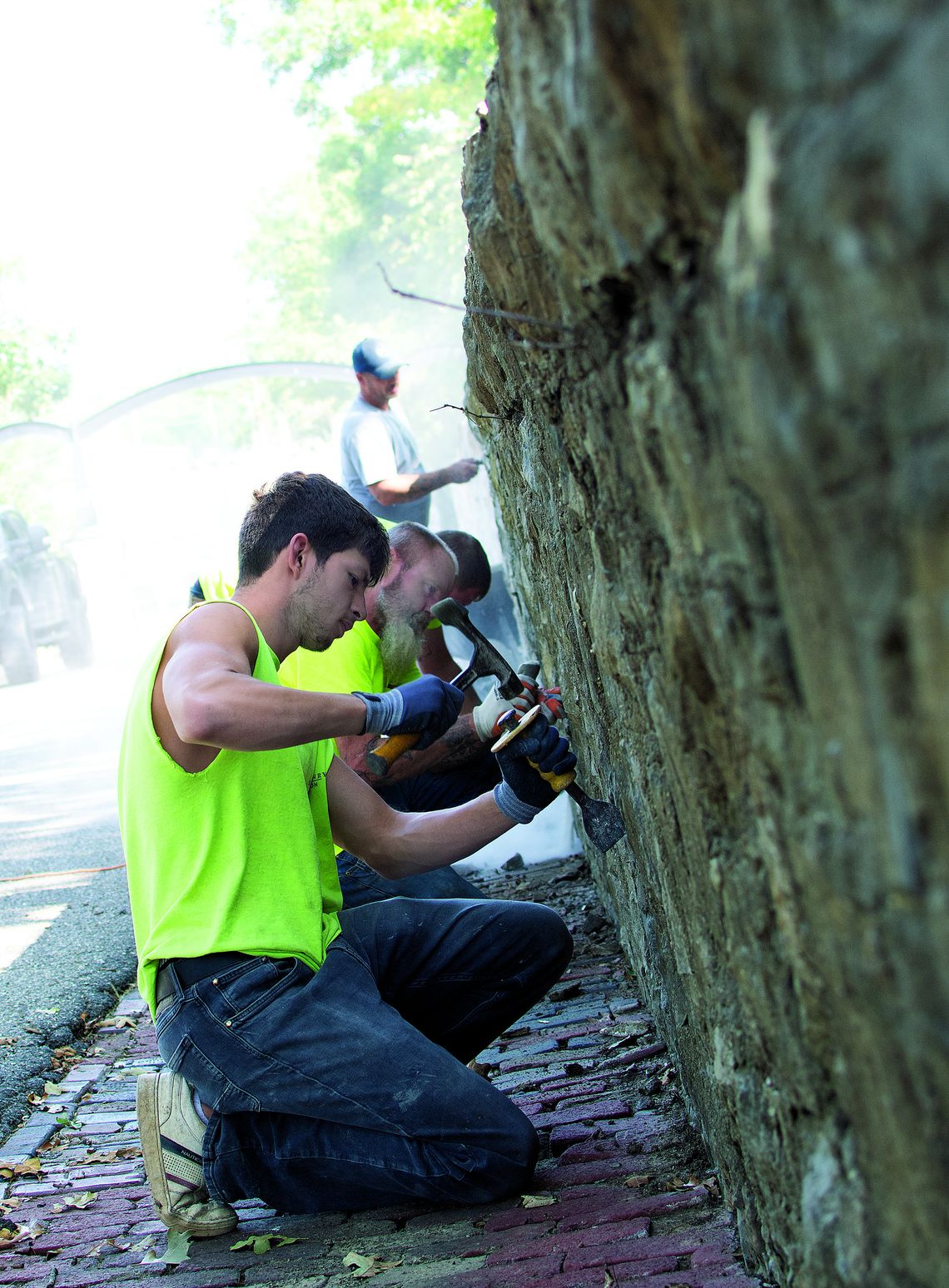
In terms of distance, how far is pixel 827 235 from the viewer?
937 millimetres

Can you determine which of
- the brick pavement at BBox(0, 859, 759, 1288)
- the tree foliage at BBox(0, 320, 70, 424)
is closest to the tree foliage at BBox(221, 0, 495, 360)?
the tree foliage at BBox(0, 320, 70, 424)

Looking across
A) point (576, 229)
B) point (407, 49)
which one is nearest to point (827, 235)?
point (576, 229)

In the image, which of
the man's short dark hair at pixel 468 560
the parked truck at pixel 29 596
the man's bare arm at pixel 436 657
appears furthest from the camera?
the parked truck at pixel 29 596

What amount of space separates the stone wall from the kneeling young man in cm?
87

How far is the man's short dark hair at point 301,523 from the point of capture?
Answer: 323 cm

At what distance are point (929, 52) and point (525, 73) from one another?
2.40ft

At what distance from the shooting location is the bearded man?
14.3 feet

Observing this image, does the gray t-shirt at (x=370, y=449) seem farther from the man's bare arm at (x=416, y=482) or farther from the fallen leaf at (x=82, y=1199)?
the fallen leaf at (x=82, y=1199)

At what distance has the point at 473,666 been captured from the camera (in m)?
3.65

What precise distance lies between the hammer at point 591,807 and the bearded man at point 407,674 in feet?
3.68

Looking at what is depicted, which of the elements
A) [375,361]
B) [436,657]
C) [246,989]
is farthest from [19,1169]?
[375,361]

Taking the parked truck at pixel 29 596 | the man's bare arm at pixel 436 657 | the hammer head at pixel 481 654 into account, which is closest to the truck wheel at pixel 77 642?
the parked truck at pixel 29 596

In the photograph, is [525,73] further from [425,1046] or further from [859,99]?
[425,1046]

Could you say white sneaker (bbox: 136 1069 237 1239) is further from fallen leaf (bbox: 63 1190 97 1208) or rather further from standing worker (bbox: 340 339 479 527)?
standing worker (bbox: 340 339 479 527)
